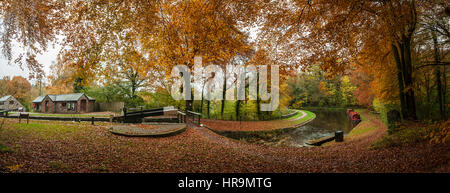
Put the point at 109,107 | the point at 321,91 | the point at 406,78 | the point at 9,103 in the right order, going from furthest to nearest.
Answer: the point at 321,91 → the point at 109,107 → the point at 406,78 → the point at 9,103

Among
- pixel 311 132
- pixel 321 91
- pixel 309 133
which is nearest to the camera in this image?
pixel 309 133

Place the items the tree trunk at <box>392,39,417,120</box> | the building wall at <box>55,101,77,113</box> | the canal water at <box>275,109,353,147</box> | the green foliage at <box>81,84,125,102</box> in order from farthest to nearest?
the canal water at <box>275,109,353,147</box>, the green foliage at <box>81,84,125,102</box>, the building wall at <box>55,101,77,113</box>, the tree trunk at <box>392,39,417,120</box>

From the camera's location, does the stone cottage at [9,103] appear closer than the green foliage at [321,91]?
Yes

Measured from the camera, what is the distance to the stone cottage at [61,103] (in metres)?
8.32

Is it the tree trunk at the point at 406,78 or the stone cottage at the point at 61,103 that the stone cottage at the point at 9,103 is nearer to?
the stone cottage at the point at 61,103

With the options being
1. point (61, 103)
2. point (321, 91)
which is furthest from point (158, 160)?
point (321, 91)

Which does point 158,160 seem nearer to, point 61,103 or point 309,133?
point 61,103

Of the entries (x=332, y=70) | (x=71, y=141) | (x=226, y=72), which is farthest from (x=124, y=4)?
(x=226, y=72)

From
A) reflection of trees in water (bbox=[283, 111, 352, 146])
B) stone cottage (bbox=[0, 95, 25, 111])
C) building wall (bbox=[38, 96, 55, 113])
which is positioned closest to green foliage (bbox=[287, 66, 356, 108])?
reflection of trees in water (bbox=[283, 111, 352, 146])

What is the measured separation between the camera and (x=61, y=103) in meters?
8.75

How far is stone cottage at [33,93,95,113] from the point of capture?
27.3 ft

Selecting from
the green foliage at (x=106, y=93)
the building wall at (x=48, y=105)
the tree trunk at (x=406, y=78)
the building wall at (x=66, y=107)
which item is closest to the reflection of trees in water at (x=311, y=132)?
the tree trunk at (x=406, y=78)

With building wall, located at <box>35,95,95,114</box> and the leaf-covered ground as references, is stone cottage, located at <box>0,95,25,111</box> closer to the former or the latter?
the leaf-covered ground

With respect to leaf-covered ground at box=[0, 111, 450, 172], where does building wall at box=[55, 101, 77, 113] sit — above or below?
above
